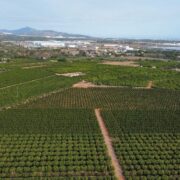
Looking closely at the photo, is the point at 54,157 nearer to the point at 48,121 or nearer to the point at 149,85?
the point at 48,121

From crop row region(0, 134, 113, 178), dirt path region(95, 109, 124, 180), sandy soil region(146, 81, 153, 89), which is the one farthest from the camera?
→ sandy soil region(146, 81, 153, 89)

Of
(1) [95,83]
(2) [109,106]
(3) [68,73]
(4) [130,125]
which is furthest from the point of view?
(3) [68,73]

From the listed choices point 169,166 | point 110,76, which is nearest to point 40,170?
point 169,166

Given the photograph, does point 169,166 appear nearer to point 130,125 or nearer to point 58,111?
point 130,125

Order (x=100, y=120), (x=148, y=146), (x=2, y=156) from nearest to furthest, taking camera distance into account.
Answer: (x=2, y=156) < (x=148, y=146) < (x=100, y=120)

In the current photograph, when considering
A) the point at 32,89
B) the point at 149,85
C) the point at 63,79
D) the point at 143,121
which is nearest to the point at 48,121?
the point at 143,121

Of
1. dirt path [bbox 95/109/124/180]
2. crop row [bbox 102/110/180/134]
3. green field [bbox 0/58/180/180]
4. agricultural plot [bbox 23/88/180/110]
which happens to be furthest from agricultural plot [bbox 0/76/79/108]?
crop row [bbox 102/110/180/134]

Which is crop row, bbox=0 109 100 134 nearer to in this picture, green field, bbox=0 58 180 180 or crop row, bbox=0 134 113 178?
green field, bbox=0 58 180 180

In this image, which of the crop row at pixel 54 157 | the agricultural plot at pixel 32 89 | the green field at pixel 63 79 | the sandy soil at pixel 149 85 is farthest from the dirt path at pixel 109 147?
the sandy soil at pixel 149 85
